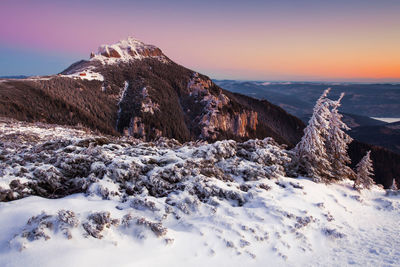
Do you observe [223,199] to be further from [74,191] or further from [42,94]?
[42,94]

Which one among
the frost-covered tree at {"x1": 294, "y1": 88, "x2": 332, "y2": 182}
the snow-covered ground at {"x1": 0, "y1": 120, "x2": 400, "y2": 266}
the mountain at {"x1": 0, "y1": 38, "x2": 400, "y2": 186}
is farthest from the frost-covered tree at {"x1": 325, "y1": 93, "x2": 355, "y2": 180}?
the mountain at {"x1": 0, "y1": 38, "x2": 400, "y2": 186}

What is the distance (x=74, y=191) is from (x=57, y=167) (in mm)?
2652

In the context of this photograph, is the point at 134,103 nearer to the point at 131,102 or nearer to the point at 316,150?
the point at 131,102

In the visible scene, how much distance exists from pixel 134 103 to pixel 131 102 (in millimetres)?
3196

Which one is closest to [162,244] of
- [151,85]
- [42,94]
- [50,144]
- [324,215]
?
[324,215]

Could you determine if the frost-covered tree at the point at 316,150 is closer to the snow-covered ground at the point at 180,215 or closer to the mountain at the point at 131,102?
the snow-covered ground at the point at 180,215

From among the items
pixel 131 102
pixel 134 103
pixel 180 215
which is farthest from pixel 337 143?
pixel 131 102

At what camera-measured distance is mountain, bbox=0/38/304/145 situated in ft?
253

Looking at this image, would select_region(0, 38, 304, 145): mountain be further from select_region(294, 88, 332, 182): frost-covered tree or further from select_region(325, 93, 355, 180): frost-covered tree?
select_region(325, 93, 355, 180): frost-covered tree

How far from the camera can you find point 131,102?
134250mm

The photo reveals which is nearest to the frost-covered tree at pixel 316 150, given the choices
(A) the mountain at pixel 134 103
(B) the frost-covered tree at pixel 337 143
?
(B) the frost-covered tree at pixel 337 143

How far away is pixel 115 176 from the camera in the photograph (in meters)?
12.0

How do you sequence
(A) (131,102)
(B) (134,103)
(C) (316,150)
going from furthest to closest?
(A) (131,102), (B) (134,103), (C) (316,150)

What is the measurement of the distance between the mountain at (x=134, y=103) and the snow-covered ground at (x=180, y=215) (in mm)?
57279
